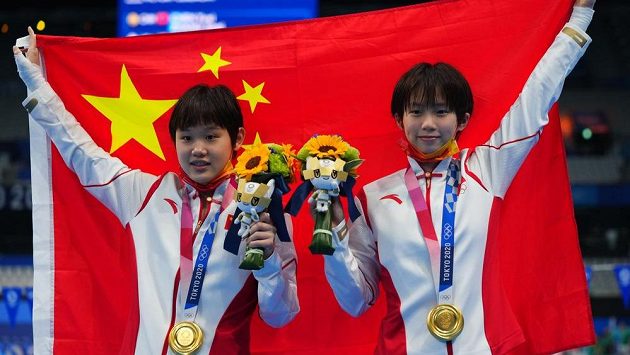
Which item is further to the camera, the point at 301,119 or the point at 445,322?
the point at 301,119

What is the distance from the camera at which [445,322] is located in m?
3.29

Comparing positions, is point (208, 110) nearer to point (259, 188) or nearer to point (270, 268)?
point (259, 188)

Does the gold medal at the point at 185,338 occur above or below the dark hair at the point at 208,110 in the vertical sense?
below

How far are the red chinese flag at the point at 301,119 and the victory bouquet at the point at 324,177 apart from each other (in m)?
0.74

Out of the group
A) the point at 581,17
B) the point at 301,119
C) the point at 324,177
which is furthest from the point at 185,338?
the point at 581,17

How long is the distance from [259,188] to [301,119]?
3.17ft

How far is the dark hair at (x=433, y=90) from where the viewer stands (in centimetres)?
350

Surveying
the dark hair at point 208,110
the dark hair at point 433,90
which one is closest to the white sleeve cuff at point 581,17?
the dark hair at point 433,90

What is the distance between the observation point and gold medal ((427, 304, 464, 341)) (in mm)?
3273

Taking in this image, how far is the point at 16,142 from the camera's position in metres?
15.8

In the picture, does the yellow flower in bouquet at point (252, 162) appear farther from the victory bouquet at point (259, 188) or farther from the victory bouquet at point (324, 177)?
the victory bouquet at point (324, 177)

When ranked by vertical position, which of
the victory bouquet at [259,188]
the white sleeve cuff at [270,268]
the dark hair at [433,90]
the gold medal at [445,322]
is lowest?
the gold medal at [445,322]

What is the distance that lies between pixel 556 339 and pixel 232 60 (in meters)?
1.68

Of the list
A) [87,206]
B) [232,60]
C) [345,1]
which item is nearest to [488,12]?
[232,60]
